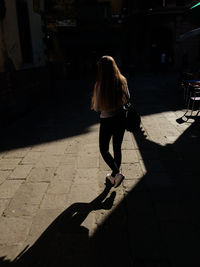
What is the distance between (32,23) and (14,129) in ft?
16.5

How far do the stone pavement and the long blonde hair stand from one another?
4.20 ft

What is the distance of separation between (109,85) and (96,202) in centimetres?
153

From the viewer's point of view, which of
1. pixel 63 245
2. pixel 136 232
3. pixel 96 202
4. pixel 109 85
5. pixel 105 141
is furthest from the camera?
pixel 105 141

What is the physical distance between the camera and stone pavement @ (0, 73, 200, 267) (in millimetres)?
2260

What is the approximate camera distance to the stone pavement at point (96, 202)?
226cm

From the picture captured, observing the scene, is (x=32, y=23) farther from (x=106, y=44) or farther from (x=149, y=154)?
(x=106, y=44)

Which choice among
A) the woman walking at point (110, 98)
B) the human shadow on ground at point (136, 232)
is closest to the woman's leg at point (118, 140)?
the woman walking at point (110, 98)

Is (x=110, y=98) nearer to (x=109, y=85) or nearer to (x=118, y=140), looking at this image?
(x=109, y=85)

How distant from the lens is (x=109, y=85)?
9.27ft

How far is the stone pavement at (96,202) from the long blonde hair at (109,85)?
1279mm

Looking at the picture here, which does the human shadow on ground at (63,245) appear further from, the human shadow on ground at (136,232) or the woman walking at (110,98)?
the woman walking at (110,98)

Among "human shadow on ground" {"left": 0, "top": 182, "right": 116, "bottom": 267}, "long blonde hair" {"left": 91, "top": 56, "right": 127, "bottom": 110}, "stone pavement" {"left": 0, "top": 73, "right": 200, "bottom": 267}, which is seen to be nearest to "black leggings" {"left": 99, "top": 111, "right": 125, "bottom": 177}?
"long blonde hair" {"left": 91, "top": 56, "right": 127, "bottom": 110}

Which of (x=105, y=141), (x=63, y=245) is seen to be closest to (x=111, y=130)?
(x=105, y=141)

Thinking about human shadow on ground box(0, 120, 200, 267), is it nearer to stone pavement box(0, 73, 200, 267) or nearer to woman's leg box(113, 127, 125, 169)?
stone pavement box(0, 73, 200, 267)
